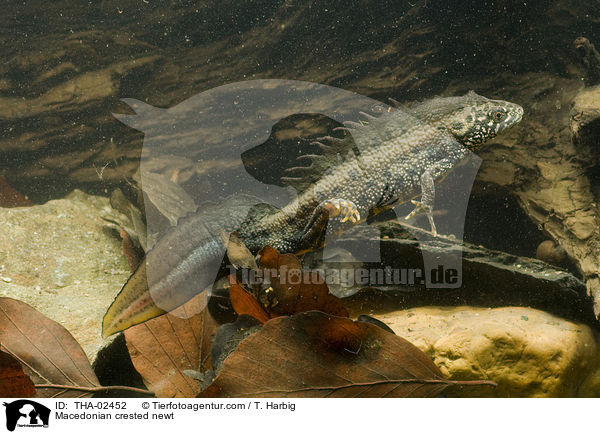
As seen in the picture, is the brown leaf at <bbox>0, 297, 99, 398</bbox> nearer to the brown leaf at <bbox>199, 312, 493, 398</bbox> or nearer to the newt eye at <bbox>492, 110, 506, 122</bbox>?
the brown leaf at <bbox>199, 312, 493, 398</bbox>

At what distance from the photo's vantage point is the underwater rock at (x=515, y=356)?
61.9 inches

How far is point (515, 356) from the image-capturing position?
62.4 inches

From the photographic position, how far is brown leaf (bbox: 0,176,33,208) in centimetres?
292

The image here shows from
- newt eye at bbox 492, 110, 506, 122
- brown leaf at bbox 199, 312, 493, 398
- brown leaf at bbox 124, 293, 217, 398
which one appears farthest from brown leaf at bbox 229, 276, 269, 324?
newt eye at bbox 492, 110, 506, 122

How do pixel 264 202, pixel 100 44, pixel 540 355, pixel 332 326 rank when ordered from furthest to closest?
pixel 100 44 → pixel 264 202 → pixel 540 355 → pixel 332 326

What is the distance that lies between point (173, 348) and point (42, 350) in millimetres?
509

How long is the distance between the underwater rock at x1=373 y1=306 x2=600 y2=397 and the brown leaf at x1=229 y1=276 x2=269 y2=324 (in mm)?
692

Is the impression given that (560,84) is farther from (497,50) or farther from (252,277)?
(252,277)

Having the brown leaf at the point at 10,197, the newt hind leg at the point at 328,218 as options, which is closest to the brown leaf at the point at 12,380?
the newt hind leg at the point at 328,218

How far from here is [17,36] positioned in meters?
2.82

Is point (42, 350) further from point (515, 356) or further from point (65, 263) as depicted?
point (515, 356)

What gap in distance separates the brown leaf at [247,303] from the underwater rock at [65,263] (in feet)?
2.22

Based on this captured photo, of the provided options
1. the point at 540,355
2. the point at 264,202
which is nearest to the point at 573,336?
the point at 540,355
